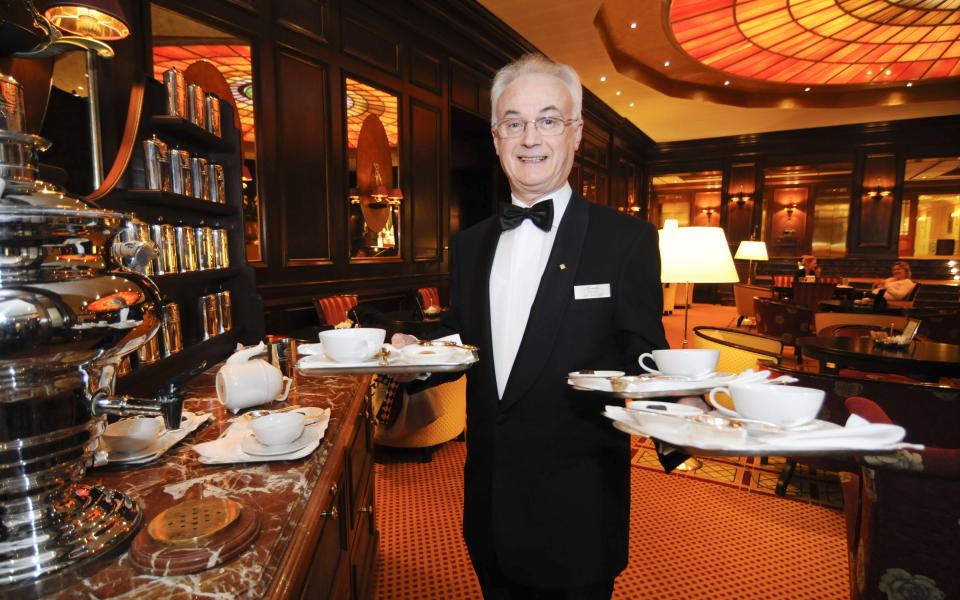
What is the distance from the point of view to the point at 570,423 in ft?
4.39

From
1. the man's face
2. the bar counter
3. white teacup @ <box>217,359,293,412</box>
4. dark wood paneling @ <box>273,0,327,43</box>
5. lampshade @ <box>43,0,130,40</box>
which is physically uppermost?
dark wood paneling @ <box>273,0,327,43</box>

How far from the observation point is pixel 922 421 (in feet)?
8.02

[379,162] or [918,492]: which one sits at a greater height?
[379,162]

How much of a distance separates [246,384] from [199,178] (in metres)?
1.29

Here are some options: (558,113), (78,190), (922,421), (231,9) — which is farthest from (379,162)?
(922,421)

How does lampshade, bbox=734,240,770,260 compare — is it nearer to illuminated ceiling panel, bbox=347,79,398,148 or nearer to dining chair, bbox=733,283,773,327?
dining chair, bbox=733,283,773,327

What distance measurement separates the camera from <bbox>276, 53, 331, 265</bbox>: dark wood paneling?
4.57 meters

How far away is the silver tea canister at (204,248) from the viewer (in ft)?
7.43

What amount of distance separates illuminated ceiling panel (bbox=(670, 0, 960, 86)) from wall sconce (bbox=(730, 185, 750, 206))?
4.32m

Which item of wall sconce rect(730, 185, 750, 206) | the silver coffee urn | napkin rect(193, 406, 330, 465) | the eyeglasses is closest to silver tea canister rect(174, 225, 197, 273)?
napkin rect(193, 406, 330, 465)

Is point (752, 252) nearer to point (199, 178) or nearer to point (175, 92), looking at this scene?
point (199, 178)

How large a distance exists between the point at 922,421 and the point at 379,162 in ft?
16.7

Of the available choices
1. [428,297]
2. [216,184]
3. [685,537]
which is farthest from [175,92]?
[428,297]

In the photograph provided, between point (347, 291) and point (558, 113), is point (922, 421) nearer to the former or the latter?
point (558, 113)
